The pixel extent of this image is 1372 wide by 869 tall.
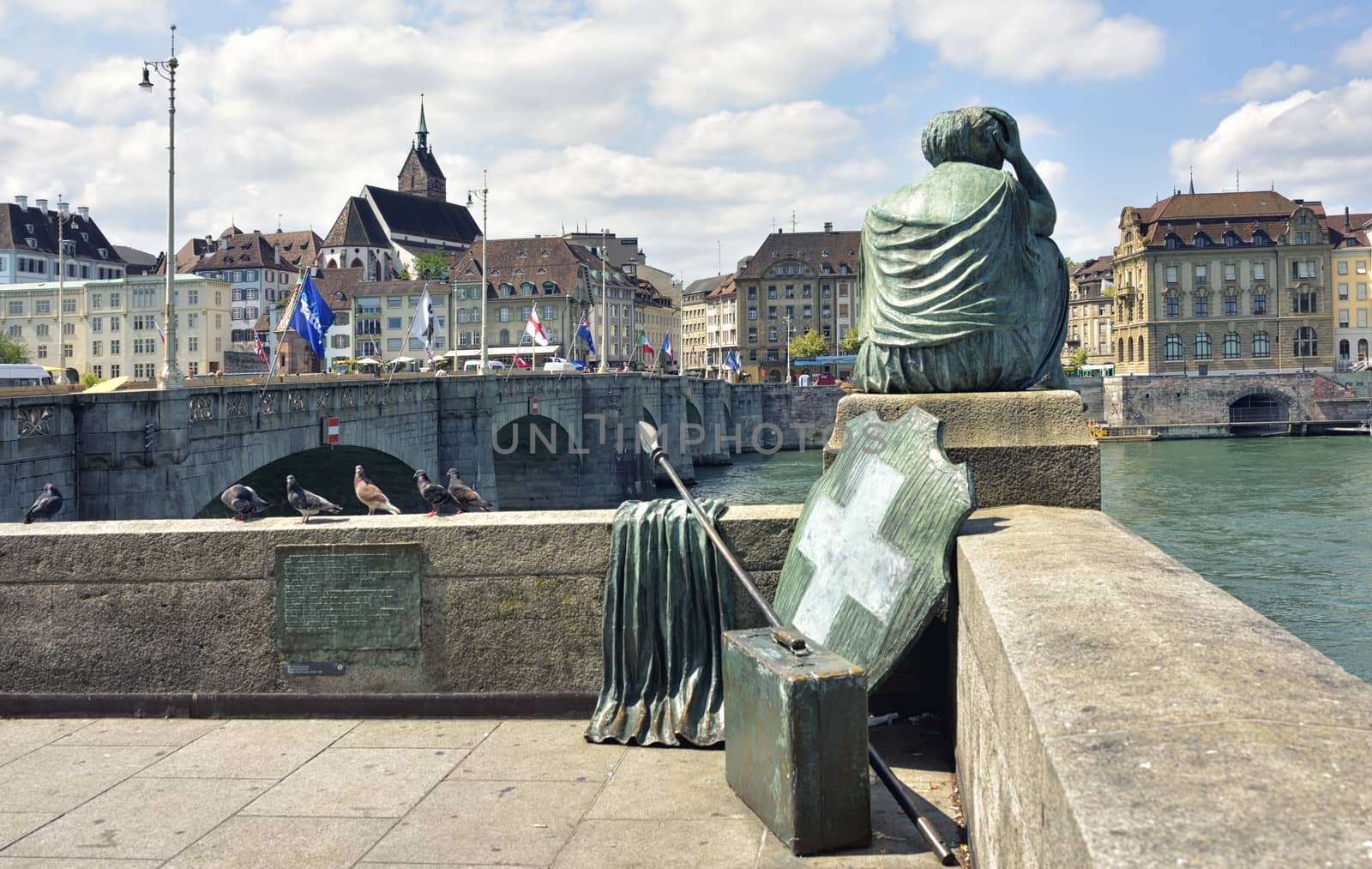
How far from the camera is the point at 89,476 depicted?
15953 millimetres

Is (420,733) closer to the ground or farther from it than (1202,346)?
closer to the ground

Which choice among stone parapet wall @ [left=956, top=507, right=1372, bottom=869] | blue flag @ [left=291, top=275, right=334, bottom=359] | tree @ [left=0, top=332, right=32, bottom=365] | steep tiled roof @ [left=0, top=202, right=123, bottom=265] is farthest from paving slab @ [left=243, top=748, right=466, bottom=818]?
steep tiled roof @ [left=0, top=202, right=123, bottom=265]

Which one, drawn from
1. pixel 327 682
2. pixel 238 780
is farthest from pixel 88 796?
Answer: pixel 327 682

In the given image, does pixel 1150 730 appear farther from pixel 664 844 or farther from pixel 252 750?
pixel 252 750

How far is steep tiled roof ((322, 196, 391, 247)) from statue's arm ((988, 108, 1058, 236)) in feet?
418

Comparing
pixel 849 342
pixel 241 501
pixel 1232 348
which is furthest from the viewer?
pixel 849 342

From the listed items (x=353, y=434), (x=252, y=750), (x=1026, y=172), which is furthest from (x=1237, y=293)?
(x=252, y=750)

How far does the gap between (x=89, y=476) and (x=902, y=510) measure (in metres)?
14.4

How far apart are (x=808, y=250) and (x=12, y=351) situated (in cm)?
7167

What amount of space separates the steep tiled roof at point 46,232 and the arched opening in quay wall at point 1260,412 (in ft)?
326

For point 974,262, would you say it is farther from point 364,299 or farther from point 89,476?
point 364,299

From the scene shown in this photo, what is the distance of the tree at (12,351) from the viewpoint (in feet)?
247

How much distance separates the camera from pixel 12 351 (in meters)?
76.4

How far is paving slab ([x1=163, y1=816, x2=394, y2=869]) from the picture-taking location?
381 centimetres
